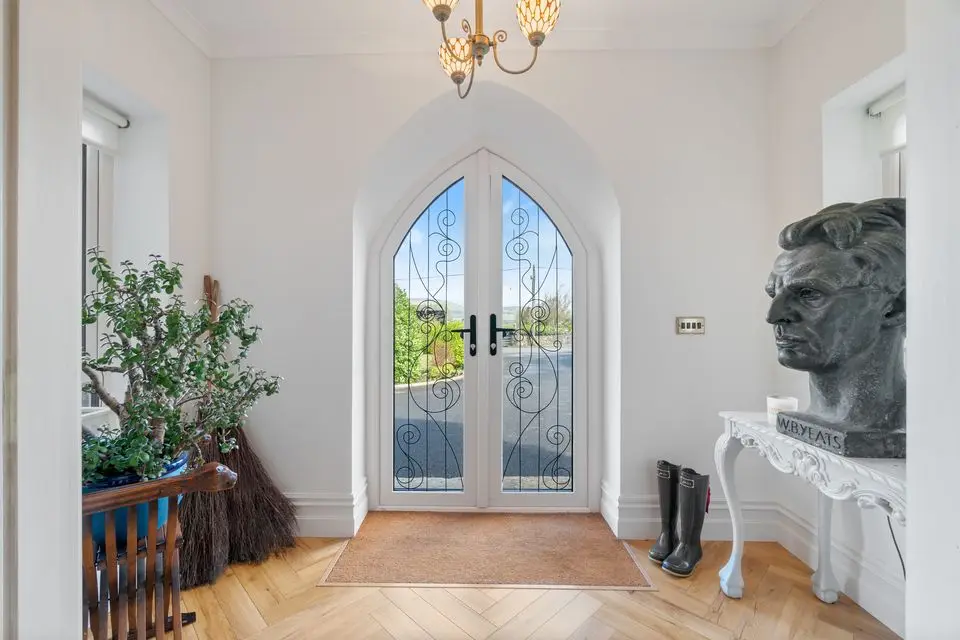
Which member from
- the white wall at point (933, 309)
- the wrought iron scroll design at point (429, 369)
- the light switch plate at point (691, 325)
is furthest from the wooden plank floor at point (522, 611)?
the white wall at point (933, 309)

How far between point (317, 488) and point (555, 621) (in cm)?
136

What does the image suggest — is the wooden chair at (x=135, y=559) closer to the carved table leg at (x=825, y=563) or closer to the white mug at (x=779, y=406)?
the white mug at (x=779, y=406)

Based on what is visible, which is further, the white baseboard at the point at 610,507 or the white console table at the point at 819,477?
the white baseboard at the point at 610,507

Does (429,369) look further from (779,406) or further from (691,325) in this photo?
(779,406)

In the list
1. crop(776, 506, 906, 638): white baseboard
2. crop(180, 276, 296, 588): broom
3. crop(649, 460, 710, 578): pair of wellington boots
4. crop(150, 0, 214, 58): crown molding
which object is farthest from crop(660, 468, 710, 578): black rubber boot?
crop(150, 0, 214, 58): crown molding

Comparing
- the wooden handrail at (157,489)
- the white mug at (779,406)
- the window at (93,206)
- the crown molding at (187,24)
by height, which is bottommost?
the wooden handrail at (157,489)

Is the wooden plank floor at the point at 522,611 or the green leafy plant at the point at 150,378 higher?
the green leafy plant at the point at 150,378

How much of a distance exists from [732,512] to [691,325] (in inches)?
35.7

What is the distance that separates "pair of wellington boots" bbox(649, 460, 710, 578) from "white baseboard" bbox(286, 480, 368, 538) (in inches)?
60.2

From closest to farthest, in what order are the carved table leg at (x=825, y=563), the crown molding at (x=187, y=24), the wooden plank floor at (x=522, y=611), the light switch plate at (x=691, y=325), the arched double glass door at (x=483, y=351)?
the wooden plank floor at (x=522, y=611) < the carved table leg at (x=825, y=563) < the crown molding at (x=187, y=24) < the light switch plate at (x=691, y=325) < the arched double glass door at (x=483, y=351)

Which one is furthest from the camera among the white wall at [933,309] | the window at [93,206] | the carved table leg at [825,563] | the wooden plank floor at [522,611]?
the window at [93,206]

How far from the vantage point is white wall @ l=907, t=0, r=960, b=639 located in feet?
1.62

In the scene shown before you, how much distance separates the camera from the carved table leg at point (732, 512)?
1946mm

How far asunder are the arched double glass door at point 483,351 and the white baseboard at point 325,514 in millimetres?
375
